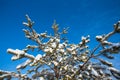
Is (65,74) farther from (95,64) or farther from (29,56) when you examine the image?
(29,56)

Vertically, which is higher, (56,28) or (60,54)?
(56,28)

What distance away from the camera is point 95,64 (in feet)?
30.0

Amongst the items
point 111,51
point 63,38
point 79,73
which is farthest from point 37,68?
point 63,38

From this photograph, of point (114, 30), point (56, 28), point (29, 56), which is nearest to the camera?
point (114, 30)

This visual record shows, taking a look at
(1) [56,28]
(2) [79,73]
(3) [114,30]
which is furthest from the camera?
(1) [56,28]

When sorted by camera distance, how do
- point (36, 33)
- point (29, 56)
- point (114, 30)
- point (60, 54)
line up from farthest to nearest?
point (36, 33) < point (60, 54) < point (29, 56) < point (114, 30)

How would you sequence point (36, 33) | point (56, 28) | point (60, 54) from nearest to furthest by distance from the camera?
point (60, 54) → point (36, 33) → point (56, 28)

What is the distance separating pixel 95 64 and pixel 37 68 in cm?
294

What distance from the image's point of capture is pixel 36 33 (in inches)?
474

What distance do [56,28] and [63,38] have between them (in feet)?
4.16

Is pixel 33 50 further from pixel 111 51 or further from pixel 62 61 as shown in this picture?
pixel 111 51

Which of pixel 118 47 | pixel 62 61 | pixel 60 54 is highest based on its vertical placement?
pixel 60 54

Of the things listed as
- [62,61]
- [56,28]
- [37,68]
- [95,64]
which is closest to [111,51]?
[95,64]

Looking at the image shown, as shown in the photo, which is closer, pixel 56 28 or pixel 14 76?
pixel 14 76
